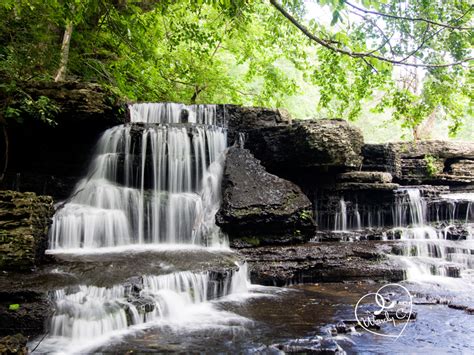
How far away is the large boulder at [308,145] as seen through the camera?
980cm

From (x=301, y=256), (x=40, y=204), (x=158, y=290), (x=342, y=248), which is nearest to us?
(x=158, y=290)

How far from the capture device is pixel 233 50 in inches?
575

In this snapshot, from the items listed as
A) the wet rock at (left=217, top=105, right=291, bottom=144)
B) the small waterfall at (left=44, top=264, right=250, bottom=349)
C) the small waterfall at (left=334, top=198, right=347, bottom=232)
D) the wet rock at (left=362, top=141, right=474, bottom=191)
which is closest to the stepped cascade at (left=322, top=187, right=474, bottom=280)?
the small waterfall at (left=334, top=198, right=347, bottom=232)

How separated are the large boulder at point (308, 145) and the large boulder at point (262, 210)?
1411 mm

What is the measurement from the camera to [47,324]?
14.6ft

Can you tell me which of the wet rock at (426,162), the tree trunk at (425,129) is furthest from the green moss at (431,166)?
the tree trunk at (425,129)

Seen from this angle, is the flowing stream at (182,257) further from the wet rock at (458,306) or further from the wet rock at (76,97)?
the wet rock at (76,97)

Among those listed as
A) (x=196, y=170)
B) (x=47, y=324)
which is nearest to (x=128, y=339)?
(x=47, y=324)

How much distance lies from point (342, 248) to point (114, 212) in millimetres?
4839

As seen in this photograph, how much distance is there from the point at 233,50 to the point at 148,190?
7.81 meters

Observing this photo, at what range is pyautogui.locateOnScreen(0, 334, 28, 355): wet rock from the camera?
3266mm

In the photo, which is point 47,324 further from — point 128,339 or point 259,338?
point 259,338

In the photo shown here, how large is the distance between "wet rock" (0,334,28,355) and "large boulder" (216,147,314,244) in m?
4.71

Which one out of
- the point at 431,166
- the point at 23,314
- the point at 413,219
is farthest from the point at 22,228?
the point at 431,166
